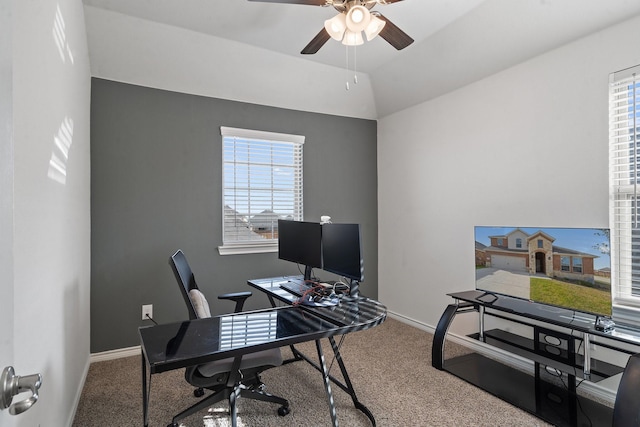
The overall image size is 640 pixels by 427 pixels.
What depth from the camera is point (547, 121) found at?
269cm

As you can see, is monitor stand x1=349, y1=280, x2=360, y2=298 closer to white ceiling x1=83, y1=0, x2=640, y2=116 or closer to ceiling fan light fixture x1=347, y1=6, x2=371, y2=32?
ceiling fan light fixture x1=347, y1=6, x2=371, y2=32

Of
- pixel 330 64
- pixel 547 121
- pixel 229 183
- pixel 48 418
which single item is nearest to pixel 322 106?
pixel 330 64

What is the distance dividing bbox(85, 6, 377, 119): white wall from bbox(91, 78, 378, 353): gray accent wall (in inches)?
4.5

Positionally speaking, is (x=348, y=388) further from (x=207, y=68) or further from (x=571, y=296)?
(x=207, y=68)

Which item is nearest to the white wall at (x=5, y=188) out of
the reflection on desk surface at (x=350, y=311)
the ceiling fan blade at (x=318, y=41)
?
the reflection on desk surface at (x=350, y=311)

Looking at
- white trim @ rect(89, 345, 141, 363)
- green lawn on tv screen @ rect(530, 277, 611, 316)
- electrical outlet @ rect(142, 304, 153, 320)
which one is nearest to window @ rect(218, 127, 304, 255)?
electrical outlet @ rect(142, 304, 153, 320)

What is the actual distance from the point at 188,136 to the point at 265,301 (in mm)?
1965

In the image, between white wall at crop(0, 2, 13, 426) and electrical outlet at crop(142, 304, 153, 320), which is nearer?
white wall at crop(0, 2, 13, 426)

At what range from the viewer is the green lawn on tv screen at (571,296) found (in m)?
2.11

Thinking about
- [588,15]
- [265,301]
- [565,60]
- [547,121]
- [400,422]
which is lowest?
[400,422]

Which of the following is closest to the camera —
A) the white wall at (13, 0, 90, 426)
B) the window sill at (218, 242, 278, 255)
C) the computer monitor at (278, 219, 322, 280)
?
the white wall at (13, 0, 90, 426)

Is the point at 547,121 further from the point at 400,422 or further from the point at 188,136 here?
the point at 188,136

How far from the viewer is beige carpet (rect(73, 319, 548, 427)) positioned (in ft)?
7.06

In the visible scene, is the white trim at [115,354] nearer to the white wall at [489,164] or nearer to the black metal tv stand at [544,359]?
the black metal tv stand at [544,359]
